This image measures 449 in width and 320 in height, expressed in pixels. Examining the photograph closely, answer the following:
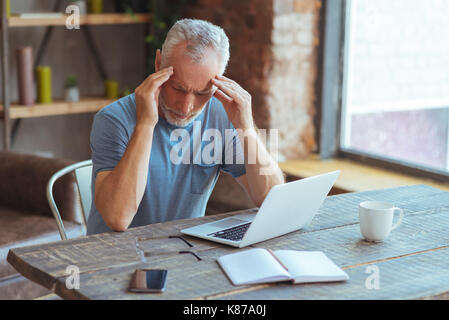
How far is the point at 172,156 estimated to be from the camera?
204 cm

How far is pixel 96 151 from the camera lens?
1.90 meters

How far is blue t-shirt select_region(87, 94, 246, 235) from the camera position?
6.29ft

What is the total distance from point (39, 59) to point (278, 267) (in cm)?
289

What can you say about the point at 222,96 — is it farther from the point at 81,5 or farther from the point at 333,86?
the point at 81,5

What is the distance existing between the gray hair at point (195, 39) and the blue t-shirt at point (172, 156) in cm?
22

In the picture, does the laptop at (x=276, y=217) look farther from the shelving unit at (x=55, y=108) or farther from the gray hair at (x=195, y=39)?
the shelving unit at (x=55, y=108)

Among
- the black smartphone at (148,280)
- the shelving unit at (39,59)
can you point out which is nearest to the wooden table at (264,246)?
the black smartphone at (148,280)

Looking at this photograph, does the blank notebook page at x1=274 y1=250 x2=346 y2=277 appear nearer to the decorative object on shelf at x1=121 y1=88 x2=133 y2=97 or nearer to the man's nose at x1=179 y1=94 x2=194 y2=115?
the man's nose at x1=179 y1=94 x2=194 y2=115

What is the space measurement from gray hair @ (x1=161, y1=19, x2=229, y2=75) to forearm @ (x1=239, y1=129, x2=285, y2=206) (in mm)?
246

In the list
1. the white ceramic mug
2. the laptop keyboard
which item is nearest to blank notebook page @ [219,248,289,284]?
the laptop keyboard

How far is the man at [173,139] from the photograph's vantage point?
1834 mm
